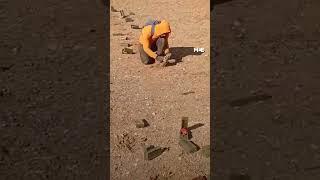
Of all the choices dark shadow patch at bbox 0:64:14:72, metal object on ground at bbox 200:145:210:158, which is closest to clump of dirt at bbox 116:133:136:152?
metal object on ground at bbox 200:145:210:158

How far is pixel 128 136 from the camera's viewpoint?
7117mm

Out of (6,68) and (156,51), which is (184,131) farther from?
(6,68)

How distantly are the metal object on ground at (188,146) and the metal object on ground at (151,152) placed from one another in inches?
10.6

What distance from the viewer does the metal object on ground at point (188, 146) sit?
672cm

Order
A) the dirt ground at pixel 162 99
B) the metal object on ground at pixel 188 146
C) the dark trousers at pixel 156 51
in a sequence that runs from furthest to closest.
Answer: the dark trousers at pixel 156 51 → the metal object on ground at pixel 188 146 → the dirt ground at pixel 162 99

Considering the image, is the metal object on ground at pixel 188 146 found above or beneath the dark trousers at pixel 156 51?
beneath

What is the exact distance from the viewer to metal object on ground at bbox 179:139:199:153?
22.0 ft

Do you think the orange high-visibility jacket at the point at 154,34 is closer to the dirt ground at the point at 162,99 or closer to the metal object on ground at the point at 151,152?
the dirt ground at the point at 162,99

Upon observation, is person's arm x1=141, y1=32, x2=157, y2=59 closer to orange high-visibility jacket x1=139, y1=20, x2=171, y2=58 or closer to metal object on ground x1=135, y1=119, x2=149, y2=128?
orange high-visibility jacket x1=139, y1=20, x2=171, y2=58
